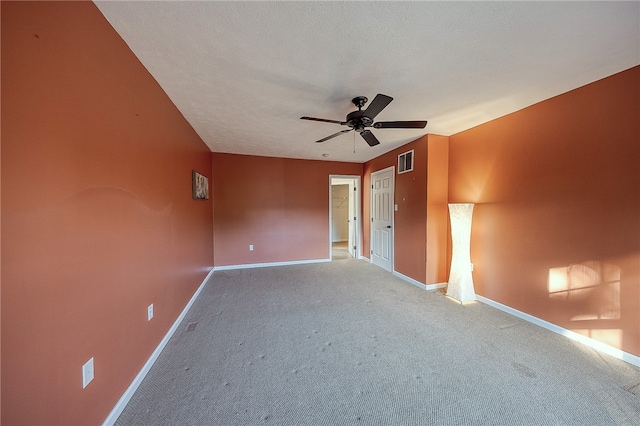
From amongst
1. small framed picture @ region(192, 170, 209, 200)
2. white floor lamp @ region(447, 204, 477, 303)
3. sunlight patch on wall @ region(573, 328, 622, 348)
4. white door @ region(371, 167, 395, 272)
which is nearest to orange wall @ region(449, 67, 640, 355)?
sunlight patch on wall @ region(573, 328, 622, 348)

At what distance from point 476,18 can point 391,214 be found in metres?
3.11

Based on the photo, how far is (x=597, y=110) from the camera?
6.34ft

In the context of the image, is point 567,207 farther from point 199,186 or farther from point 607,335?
point 199,186

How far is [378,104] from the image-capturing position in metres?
1.78

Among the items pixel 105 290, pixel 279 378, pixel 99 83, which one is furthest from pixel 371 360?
pixel 99 83

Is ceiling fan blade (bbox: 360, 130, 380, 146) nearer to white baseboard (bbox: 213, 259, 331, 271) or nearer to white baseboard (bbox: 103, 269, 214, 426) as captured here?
white baseboard (bbox: 103, 269, 214, 426)

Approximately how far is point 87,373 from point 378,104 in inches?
95.9

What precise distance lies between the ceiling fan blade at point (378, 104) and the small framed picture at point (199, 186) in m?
2.39

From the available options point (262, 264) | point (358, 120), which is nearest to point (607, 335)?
point (358, 120)

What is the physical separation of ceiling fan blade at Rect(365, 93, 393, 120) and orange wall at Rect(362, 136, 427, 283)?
1781mm

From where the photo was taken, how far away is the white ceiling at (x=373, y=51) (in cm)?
125

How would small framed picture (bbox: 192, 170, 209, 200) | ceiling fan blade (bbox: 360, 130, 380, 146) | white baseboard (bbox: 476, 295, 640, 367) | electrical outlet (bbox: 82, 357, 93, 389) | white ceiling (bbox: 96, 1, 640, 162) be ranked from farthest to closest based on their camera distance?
small framed picture (bbox: 192, 170, 209, 200)
ceiling fan blade (bbox: 360, 130, 380, 146)
white baseboard (bbox: 476, 295, 640, 367)
white ceiling (bbox: 96, 1, 640, 162)
electrical outlet (bbox: 82, 357, 93, 389)

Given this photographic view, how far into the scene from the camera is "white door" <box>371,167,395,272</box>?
4.23 metres

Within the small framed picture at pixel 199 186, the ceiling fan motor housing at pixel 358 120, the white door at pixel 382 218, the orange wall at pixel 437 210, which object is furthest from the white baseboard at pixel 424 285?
the small framed picture at pixel 199 186
